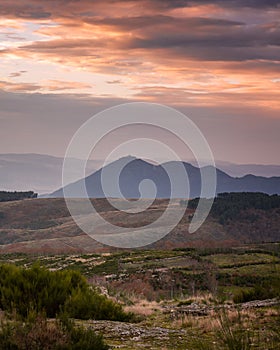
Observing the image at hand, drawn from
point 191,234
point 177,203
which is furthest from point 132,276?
point 177,203

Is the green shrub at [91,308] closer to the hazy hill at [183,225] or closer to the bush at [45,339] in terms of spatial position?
the bush at [45,339]

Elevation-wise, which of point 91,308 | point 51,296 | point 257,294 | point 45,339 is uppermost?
point 45,339

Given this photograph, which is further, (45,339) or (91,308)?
(91,308)

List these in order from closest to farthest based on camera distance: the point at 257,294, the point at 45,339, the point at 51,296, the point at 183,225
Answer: the point at 45,339, the point at 51,296, the point at 257,294, the point at 183,225

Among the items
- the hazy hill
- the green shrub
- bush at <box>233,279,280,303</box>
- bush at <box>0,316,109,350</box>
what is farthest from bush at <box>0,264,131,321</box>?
the hazy hill

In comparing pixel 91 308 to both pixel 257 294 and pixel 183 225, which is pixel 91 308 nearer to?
pixel 257 294

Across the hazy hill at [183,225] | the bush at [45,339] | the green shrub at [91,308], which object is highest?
the bush at [45,339]

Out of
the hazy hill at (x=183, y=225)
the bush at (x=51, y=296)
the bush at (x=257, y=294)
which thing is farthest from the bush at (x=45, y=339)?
the hazy hill at (x=183, y=225)

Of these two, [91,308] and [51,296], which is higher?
[51,296]

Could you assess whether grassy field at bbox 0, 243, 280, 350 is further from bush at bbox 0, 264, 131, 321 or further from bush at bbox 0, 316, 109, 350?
bush at bbox 0, 316, 109, 350

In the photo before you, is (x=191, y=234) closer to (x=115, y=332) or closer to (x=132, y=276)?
(x=132, y=276)

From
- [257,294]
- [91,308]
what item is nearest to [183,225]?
[257,294]

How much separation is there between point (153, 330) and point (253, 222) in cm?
15031

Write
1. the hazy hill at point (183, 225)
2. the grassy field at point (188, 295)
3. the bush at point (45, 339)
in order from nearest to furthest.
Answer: the bush at point (45, 339)
the grassy field at point (188, 295)
the hazy hill at point (183, 225)
